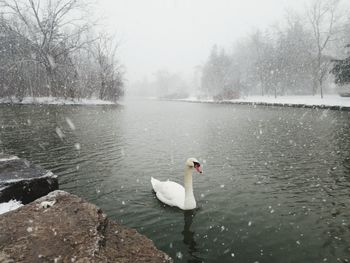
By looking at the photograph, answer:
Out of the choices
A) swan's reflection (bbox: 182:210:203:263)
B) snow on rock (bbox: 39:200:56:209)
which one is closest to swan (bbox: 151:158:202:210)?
swan's reflection (bbox: 182:210:203:263)

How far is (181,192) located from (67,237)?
3787 mm

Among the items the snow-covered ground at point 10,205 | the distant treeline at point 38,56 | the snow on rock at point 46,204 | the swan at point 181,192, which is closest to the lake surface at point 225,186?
the swan at point 181,192

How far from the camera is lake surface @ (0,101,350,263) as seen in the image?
5.17 m

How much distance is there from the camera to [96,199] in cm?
714

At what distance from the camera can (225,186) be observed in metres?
8.07

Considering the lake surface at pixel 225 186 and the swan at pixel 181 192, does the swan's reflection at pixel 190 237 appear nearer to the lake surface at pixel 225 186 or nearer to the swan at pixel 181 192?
the lake surface at pixel 225 186

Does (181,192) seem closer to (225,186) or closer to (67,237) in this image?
(225,186)

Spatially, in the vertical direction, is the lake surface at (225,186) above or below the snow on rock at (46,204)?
below

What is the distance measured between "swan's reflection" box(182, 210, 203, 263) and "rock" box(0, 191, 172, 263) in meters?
1.49

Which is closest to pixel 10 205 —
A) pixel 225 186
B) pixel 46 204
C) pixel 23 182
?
pixel 23 182

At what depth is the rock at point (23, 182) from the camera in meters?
5.23

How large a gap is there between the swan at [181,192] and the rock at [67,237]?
2.66 metres

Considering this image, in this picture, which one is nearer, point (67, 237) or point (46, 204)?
point (67, 237)

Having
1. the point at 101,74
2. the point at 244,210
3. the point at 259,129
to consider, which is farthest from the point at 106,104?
the point at 244,210
